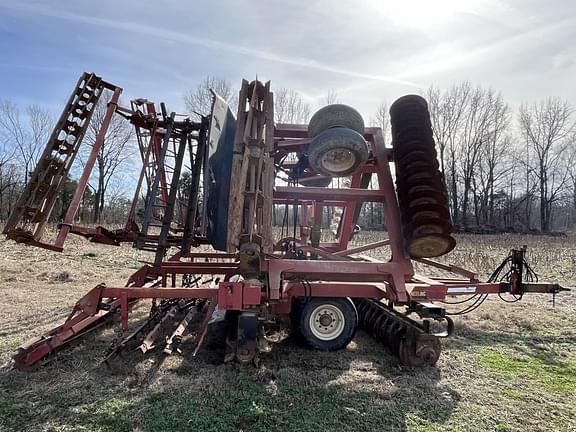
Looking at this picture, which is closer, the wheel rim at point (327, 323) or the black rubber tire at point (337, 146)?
the black rubber tire at point (337, 146)

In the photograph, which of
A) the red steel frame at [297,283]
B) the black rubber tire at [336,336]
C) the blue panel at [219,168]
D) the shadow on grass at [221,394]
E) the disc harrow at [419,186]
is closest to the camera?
the shadow on grass at [221,394]

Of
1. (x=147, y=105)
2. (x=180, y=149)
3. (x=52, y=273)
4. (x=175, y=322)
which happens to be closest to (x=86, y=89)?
(x=147, y=105)

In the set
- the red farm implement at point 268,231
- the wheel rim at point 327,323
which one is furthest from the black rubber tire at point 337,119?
the wheel rim at point 327,323

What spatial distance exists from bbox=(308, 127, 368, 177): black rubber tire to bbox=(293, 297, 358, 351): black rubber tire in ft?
5.00

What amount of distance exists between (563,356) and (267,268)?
379cm

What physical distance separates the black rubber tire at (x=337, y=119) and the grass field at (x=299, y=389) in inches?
106

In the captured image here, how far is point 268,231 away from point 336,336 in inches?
57.4

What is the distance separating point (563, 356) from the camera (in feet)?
15.3

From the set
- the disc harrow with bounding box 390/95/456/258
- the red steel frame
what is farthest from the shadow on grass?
the disc harrow with bounding box 390/95/456/258

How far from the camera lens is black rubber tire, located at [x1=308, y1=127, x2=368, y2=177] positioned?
4.28 meters

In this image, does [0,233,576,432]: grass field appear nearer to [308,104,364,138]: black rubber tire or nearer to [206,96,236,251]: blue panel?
[206,96,236,251]: blue panel

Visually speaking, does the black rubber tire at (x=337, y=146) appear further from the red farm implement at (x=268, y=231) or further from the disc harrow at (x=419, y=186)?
the disc harrow at (x=419, y=186)

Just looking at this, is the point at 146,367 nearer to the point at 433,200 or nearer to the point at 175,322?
the point at 175,322

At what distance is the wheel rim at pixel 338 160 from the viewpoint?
4387mm
